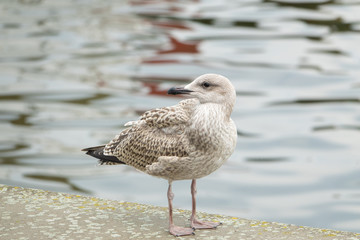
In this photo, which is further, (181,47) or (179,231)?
(181,47)

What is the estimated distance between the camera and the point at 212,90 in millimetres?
5570

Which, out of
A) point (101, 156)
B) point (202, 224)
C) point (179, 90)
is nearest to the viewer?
point (179, 90)

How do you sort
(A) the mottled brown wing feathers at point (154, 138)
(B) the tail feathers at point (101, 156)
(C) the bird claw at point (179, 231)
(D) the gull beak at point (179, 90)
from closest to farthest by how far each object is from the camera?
(D) the gull beak at point (179, 90), (C) the bird claw at point (179, 231), (A) the mottled brown wing feathers at point (154, 138), (B) the tail feathers at point (101, 156)

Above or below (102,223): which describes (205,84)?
above

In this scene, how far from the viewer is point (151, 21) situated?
2930 cm

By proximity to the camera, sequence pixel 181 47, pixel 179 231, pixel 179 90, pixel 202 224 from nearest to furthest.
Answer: pixel 179 90 → pixel 179 231 → pixel 202 224 → pixel 181 47

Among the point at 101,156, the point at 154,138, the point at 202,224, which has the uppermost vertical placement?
the point at 154,138

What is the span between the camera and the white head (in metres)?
5.54

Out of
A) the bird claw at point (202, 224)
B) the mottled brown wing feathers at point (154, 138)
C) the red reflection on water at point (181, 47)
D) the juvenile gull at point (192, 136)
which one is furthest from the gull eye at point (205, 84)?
the red reflection on water at point (181, 47)

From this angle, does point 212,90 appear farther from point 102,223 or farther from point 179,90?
point 102,223

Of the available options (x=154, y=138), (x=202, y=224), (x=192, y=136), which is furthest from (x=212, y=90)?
(x=202, y=224)

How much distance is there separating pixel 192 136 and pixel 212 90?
1.11 feet

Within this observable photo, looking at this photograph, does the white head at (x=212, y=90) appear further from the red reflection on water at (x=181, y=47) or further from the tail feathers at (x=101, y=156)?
the red reflection on water at (x=181, y=47)

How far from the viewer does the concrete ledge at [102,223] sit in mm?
5676
